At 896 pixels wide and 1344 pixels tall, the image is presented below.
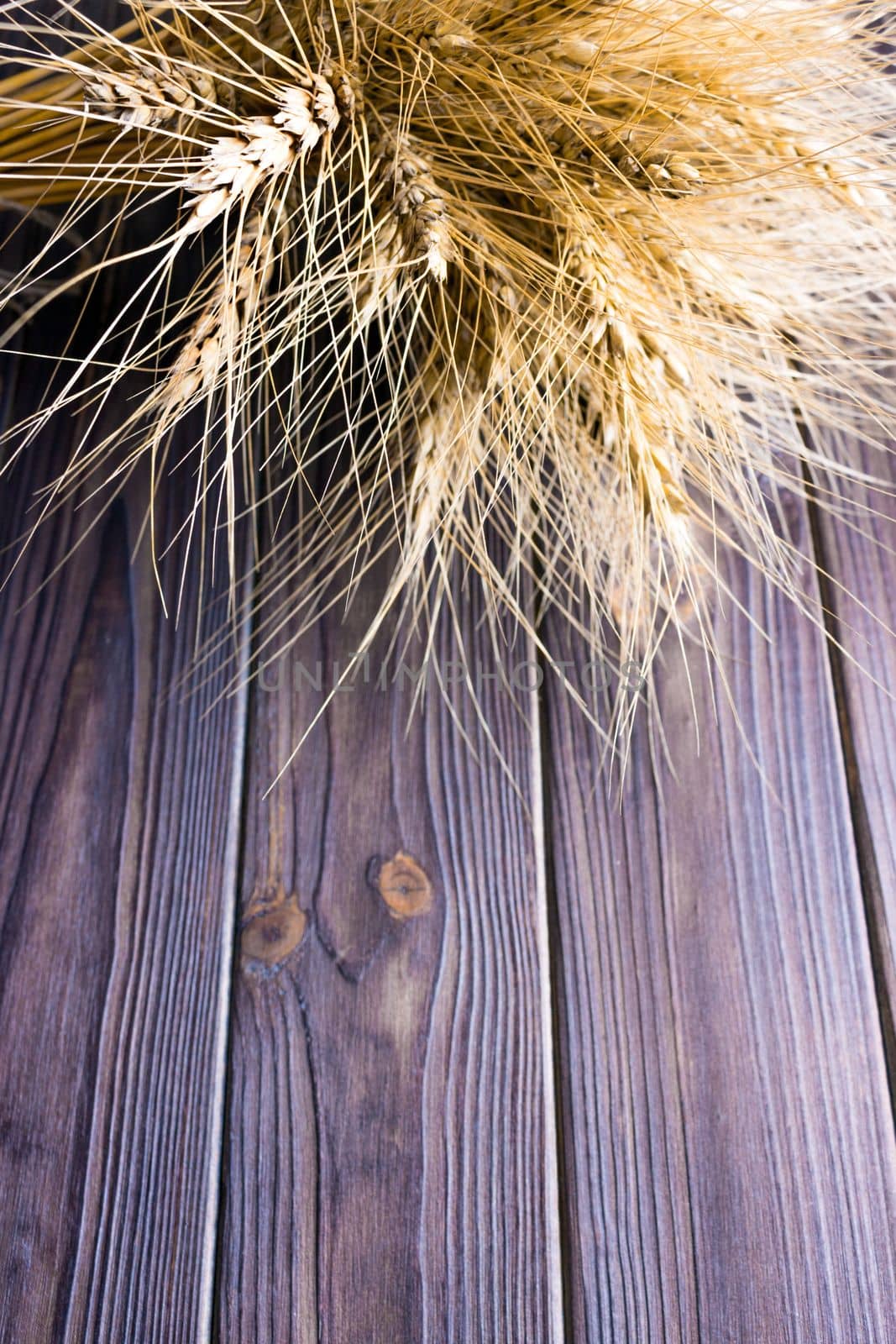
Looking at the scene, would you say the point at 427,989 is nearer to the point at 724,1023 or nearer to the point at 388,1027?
the point at 388,1027

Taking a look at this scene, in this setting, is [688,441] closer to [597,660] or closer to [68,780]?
[597,660]

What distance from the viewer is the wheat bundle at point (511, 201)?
427mm

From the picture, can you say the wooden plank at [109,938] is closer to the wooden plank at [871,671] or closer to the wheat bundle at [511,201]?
the wheat bundle at [511,201]

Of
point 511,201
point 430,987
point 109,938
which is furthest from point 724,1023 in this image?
point 511,201

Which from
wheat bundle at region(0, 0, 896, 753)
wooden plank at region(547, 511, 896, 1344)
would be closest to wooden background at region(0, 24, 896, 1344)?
wooden plank at region(547, 511, 896, 1344)

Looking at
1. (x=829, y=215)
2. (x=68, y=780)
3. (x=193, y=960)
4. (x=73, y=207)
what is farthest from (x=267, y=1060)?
(x=829, y=215)

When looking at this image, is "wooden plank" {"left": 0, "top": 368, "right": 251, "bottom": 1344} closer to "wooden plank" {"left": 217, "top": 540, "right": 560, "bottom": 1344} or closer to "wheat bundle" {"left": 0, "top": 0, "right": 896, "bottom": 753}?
"wooden plank" {"left": 217, "top": 540, "right": 560, "bottom": 1344}

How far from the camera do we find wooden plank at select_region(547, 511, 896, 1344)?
0.51 metres

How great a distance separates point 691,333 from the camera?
49 cm

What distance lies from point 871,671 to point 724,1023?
0.23 metres

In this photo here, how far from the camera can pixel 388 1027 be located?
1.78 feet

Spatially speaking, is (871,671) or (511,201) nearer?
(511,201)

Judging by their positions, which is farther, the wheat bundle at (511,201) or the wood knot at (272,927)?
the wood knot at (272,927)

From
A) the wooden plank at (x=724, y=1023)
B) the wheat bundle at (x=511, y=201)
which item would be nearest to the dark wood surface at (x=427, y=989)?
the wooden plank at (x=724, y=1023)
